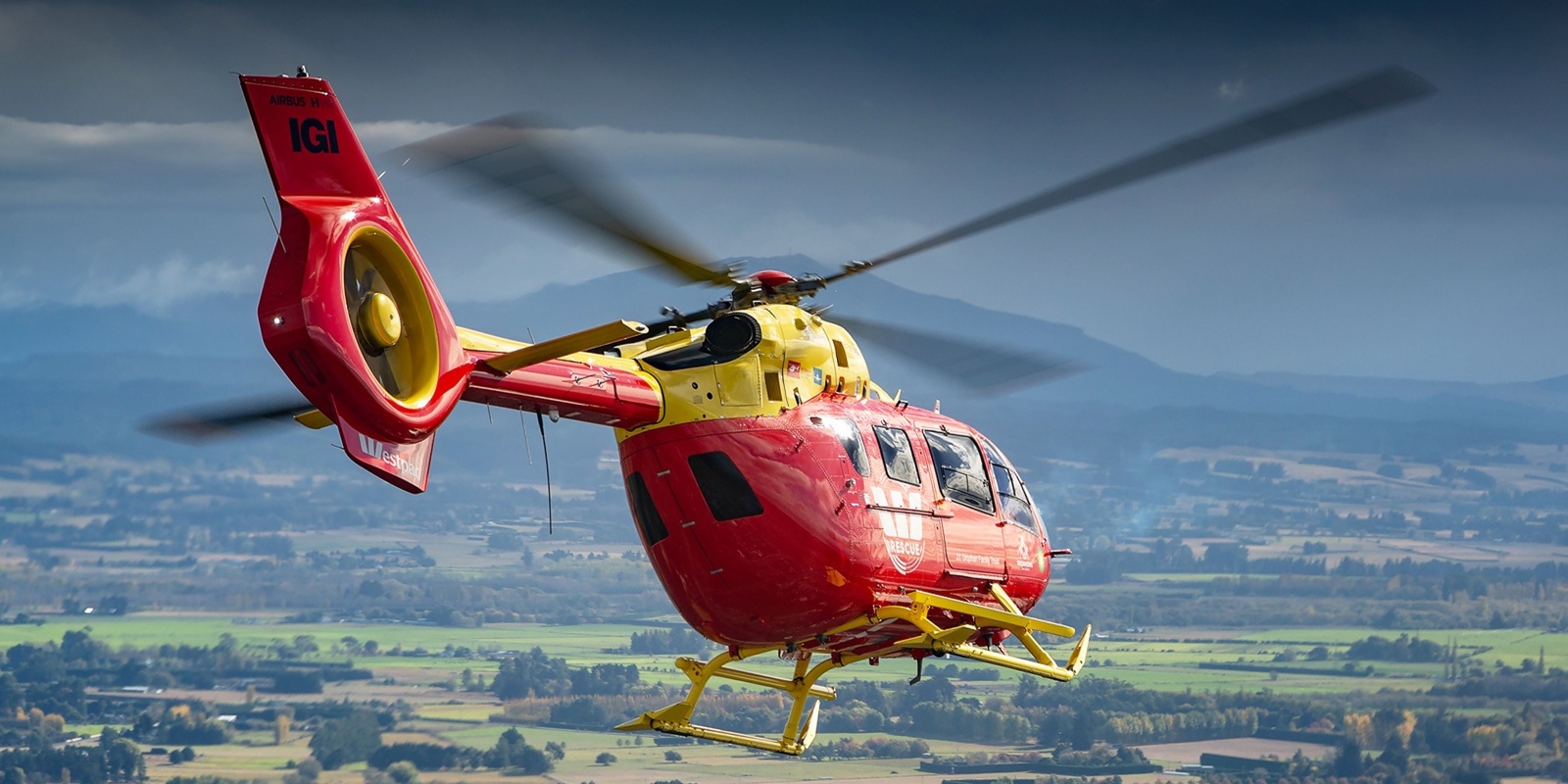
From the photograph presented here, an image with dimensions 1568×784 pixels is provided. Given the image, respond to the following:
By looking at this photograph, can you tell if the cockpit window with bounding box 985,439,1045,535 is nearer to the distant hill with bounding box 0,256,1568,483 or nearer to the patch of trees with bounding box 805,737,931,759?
the patch of trees with bounding box 805,737,931,759

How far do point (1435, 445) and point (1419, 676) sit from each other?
84.1m

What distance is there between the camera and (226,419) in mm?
16266

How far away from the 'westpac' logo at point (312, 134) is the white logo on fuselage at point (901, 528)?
20.5 ft

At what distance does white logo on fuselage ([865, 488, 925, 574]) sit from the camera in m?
17.1

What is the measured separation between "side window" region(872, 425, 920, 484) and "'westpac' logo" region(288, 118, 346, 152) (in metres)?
6.52

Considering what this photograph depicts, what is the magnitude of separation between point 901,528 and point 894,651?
126 cm

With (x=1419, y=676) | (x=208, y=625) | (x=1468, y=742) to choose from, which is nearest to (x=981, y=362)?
(x=1468, y=742)

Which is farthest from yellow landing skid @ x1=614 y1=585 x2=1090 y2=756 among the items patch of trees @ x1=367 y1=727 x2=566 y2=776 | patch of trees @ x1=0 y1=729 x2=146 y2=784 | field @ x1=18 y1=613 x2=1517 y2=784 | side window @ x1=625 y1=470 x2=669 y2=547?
patch of trees @ x1=0 y1=729 x2=146 y2=784

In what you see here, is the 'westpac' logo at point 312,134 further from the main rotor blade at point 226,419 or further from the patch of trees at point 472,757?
the patch of trees at point 472,757

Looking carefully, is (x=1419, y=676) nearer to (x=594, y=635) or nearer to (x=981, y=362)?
(x=594, y=635)

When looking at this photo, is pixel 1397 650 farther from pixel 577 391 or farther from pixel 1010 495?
pixel 577 391

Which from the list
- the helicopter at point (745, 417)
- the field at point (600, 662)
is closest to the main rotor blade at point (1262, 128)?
the helicopter at point (745, 417)

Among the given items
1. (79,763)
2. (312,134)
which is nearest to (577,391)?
(312,134)

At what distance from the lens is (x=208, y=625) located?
252 ft
